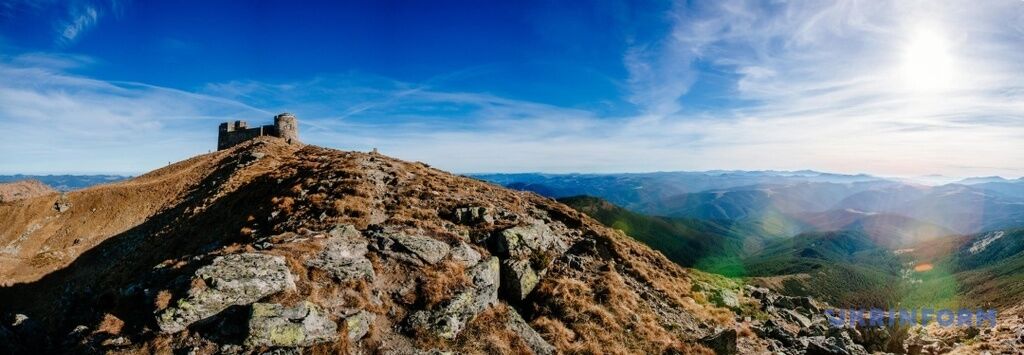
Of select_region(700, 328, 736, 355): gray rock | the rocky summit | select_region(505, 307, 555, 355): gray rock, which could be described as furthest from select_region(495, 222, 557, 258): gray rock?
select_region(700, 328, 736, 355): gray rock

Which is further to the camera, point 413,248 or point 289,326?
point 413,248

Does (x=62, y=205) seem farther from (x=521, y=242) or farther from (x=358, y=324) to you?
(x=521, y=242)

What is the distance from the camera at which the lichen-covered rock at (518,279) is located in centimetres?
2385

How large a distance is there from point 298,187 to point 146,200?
92.3ft

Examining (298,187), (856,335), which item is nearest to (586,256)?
(856,335)

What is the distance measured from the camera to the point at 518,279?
79.3ft

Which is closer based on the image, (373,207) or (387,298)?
(387,298)

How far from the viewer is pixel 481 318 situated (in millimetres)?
20734

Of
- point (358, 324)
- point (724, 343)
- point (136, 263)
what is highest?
point (358, 324)

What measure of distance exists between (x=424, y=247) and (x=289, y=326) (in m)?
8.51

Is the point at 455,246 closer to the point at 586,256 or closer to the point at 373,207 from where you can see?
the point at 373,207

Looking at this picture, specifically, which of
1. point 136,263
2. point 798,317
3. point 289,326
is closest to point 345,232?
point 289,326

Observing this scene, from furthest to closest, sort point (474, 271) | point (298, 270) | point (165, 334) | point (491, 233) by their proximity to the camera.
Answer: point (491, 233), point (474, 271), point (298, 270), point (165, 334)

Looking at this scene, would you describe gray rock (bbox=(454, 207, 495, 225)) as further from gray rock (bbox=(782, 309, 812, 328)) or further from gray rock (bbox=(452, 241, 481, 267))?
gray rock (bbox=(782, 309, 812, 328))
